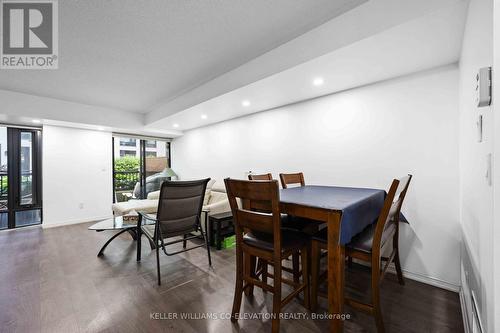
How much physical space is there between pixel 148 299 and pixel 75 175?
4.13 metres

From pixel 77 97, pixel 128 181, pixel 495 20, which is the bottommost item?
pixel 128 181

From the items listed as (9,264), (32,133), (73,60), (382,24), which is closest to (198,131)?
(73,60)

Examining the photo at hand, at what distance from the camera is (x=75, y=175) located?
15.2 feet

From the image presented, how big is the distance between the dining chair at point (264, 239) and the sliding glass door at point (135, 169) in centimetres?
433

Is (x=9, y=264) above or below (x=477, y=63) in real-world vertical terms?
below

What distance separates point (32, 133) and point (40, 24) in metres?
3.62

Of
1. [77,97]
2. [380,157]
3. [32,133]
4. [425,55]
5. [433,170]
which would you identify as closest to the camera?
[425,55]

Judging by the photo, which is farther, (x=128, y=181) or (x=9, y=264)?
(x=128, y=181)

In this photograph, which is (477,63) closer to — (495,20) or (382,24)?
(495,20)

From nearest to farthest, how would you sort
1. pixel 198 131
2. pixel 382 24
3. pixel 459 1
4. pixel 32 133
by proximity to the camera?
1. pixel 459 1
2. pixel 382 24
3. pixel 32 133
4. pixel 198 131

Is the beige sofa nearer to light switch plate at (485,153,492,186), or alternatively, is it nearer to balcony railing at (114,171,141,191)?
balcony railing at (114,171,141,191)

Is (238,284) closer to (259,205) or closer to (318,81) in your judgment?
(259,205)

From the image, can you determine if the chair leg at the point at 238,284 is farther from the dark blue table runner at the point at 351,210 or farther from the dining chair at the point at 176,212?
the dining chair at the point at 176,212

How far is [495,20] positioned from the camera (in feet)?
2.55
